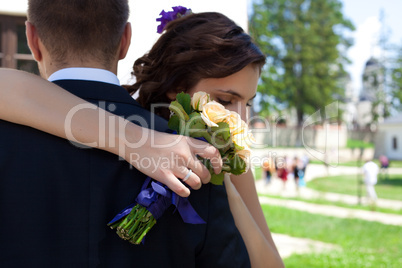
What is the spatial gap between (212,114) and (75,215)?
591 mm

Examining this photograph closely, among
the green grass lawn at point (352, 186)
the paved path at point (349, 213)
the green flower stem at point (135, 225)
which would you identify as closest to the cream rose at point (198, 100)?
the green flower stem at point (135, 225)

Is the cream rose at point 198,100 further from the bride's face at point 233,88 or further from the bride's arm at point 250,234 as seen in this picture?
the bride's face at point 233,88

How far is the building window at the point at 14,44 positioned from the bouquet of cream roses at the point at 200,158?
14.6ft

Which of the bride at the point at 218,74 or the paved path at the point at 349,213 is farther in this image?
the paved path at the point at 349,213

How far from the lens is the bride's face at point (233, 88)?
219cm

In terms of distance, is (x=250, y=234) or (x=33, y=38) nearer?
(x=33, y=38)

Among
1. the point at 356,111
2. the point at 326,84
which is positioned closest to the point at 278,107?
the point at 326,84

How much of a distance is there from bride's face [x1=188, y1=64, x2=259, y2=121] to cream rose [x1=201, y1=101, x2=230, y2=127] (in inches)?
29.3

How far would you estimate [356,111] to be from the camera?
73.8 metres

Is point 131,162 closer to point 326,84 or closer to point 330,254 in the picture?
point 330,254

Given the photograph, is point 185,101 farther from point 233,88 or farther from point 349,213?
point 349,213

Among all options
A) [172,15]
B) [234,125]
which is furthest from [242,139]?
[172,15]

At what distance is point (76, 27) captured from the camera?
135cm

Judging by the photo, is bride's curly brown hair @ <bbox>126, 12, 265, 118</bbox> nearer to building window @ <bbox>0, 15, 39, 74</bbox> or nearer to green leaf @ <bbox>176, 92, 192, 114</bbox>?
green leaf @ <bbox>176, 92, 192, 114</bbox>
